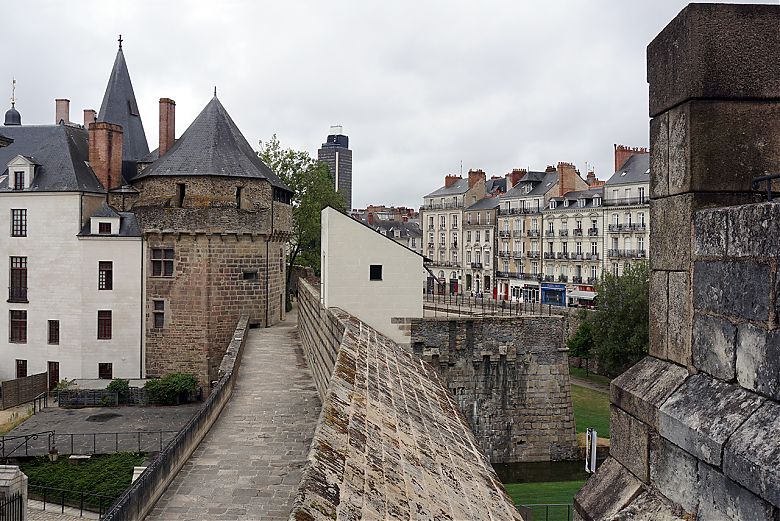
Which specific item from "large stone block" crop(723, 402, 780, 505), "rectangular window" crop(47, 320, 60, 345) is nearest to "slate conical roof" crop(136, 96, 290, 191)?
"rectangular window" crop(47, 320, 60, 345)

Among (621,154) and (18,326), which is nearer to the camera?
(18,326)

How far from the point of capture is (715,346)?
110 inches

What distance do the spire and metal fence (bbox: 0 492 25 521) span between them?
24187 millimetres

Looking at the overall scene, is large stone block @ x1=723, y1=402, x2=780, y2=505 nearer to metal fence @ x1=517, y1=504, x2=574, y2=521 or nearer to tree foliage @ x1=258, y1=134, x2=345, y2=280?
metal fence @ x1=517, y1=504, x2=574, y2=521

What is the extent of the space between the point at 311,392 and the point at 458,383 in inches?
281

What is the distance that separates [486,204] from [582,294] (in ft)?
47.0

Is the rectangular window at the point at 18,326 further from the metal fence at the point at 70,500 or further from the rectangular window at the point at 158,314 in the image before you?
the metal fence at the point at 70,500

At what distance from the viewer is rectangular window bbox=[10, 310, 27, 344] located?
30578mm

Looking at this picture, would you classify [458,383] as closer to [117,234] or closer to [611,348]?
[611,348]

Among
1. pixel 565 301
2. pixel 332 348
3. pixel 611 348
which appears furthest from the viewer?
pixel 565 301

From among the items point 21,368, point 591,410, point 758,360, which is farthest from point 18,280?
point 758,360

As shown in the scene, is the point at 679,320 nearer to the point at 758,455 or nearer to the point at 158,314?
the point at 758,455

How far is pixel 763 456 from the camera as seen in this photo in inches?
90.7

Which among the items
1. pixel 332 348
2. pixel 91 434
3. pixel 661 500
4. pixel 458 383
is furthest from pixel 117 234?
pixel 661 500
